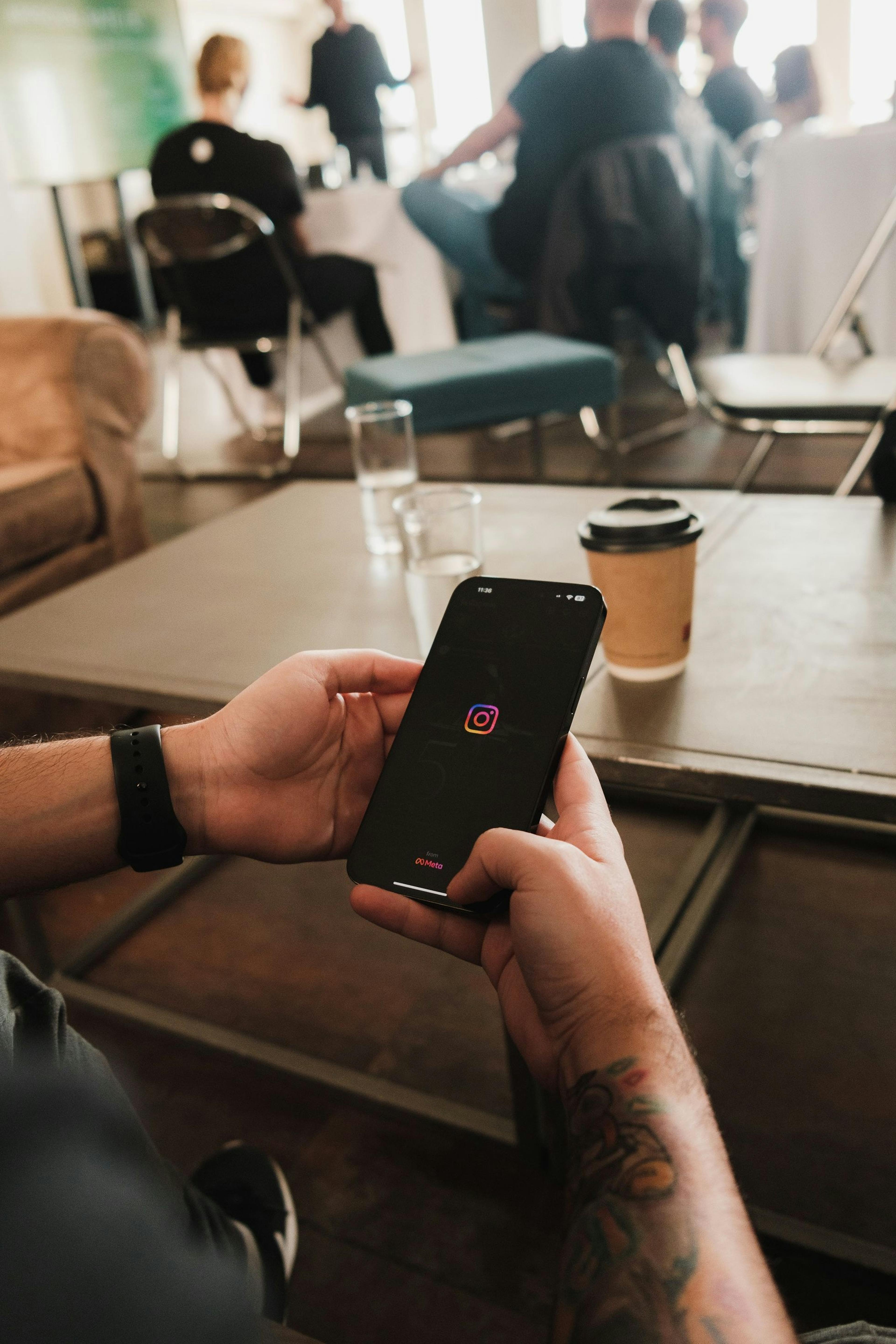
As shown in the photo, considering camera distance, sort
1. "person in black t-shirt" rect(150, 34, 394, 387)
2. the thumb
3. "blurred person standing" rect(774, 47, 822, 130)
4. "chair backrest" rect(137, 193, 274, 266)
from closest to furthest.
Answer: the thumb, "chair backrest" rect(137, 193, 274, 266), "person in black t-shirt" rect(150, 34, 394, 387), "blurred person standing" rect(774, 47, 822, 130)

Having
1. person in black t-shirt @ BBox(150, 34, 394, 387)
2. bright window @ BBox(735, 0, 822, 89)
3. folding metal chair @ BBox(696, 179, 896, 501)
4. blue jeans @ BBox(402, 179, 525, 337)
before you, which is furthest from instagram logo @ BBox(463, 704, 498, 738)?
bright window @ BBox(735, 0, 822, 89)

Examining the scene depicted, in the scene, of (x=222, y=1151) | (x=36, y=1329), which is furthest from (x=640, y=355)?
(x=36, y=1329)

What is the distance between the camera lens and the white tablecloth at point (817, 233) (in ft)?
7.67

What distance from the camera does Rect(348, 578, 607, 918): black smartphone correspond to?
0.58 meters

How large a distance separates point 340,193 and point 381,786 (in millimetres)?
2876

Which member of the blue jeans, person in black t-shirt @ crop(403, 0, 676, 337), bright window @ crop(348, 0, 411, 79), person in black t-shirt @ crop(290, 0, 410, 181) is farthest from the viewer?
bright window @ crop(348, 0, 411, 79)

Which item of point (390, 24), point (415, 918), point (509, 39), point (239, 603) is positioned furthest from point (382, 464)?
point (390, 24)

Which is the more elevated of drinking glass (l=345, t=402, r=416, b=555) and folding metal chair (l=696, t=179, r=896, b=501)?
drinking glass (l=345, t=402, r=416, b=555)

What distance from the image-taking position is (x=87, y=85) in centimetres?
445

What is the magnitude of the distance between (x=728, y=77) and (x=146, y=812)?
4.45m

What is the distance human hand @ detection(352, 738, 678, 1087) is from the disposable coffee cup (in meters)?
0.24

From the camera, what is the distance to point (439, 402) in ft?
6.50

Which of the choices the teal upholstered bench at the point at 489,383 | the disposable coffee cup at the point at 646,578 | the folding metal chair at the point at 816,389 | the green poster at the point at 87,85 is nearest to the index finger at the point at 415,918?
the disposable coffee cup at the point at 646,578

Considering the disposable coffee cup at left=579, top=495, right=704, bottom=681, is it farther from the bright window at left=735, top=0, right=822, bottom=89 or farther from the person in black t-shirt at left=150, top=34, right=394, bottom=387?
the bright window at left=735, top=0, right=822, bottom=89
